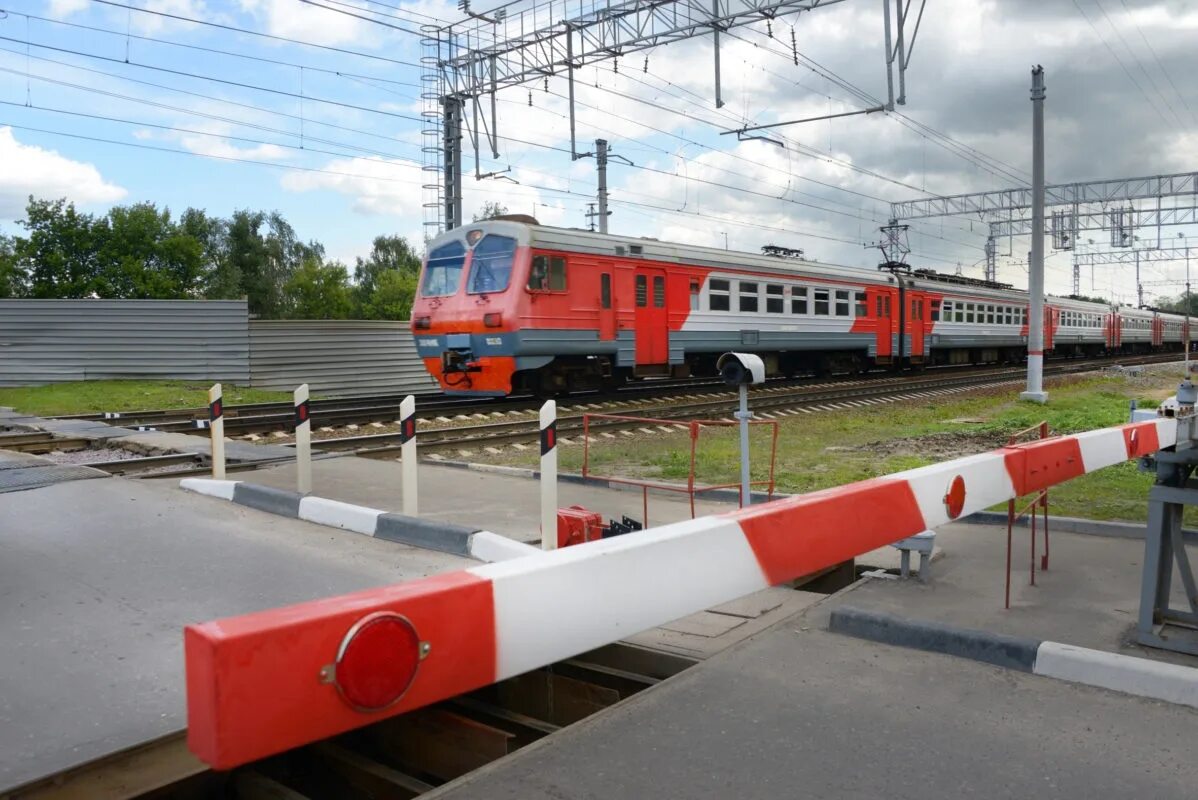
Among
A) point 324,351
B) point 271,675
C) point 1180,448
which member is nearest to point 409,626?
point 271,675

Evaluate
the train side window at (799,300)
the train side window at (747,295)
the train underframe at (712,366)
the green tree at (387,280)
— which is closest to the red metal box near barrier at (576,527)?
the train underframe at (712,366)

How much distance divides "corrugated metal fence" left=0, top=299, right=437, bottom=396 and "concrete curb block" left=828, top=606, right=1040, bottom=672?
23445 mm

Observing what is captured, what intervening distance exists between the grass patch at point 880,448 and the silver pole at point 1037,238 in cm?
73

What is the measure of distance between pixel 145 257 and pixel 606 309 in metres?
59.8

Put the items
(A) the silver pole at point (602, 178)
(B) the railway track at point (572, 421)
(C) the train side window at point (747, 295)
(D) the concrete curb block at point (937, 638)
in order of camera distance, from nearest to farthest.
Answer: (D) the concrete curb block at point (937, 638)
(B) the railway track at point (572, 421)
(C) the train side window at point (747, 295)
(A) the silver pole at point (602, 178)

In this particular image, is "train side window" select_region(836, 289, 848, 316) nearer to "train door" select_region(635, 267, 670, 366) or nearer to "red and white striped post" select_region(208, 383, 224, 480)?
"train door" select_region(635, 267, 670, 366)

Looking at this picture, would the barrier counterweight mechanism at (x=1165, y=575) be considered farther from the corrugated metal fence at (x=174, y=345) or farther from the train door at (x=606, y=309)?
the corrugated metal fence at (x=174, y=345)

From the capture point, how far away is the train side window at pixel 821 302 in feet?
77.0

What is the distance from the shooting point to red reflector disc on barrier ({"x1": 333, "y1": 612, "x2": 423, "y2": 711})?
66.8 inches

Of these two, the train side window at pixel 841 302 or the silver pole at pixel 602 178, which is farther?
the silver pole at pixel 602 178

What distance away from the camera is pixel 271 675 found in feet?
5.24

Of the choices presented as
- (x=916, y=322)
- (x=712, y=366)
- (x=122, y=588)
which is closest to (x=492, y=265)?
(x=712, y=366)

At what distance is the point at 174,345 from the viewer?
2453 cm

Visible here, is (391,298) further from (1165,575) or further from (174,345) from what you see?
(1165,575)
